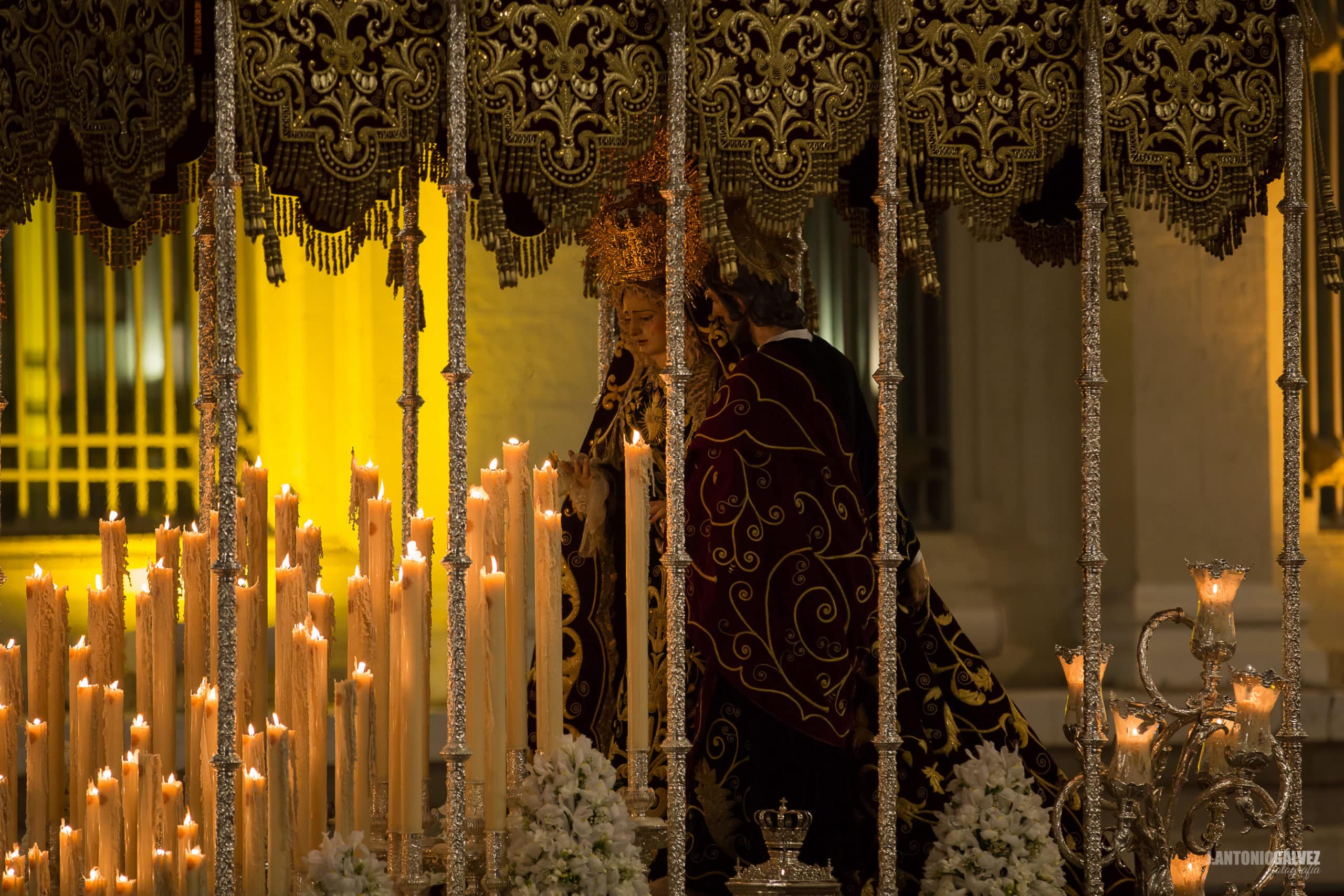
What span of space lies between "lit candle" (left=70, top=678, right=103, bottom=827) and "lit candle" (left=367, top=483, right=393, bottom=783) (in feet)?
1.91

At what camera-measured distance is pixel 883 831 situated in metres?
3.19

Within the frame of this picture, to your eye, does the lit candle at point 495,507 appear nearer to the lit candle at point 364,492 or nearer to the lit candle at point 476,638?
the lit candle at point 476,638

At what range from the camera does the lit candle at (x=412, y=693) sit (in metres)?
2.91

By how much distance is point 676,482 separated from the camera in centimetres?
311

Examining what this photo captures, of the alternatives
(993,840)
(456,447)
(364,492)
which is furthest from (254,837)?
(993,840)

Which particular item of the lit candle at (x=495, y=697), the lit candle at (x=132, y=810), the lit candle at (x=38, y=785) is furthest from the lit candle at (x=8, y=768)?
the lit candle at (x=495, y=697)

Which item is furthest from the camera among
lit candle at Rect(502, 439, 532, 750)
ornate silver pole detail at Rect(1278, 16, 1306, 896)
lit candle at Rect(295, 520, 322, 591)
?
ornate silver pole detail at Rect(1278, 16, 1306, 896)

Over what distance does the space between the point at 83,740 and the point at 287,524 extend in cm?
56

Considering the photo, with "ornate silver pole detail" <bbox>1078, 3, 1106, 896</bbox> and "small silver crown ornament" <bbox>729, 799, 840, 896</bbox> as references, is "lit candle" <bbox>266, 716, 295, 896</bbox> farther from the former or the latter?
"ornate silver pole detail" <bbox>1078, 3, 1106, 896</bbox>

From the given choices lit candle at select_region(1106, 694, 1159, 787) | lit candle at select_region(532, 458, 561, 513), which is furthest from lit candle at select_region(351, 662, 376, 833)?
lit candle at select_region(1106, 694, 1159, 787)

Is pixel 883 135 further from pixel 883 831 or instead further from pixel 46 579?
pixel 46 579

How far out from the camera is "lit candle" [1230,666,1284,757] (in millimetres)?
3367

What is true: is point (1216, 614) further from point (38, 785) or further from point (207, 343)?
point (38, 785)

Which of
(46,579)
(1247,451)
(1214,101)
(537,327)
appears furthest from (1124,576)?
(46,579)
